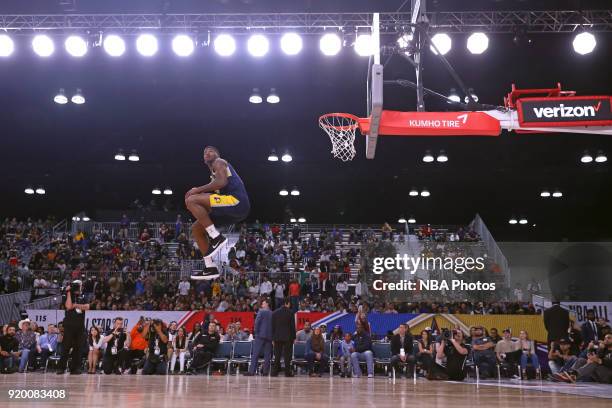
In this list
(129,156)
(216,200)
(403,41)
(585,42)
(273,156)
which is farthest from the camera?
(129,156)

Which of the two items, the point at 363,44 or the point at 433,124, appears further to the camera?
the point at 363,44

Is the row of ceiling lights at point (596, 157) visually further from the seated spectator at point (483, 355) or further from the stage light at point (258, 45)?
the stage light at point (258, 45)

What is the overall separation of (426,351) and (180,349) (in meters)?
5.96

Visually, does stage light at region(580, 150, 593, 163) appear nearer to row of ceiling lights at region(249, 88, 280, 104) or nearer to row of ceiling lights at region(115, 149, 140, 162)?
row of ceiling lights at region(249, 88, 280, 104)

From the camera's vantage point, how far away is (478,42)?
1452cm

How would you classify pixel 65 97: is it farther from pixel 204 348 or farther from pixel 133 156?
pixel 204 348

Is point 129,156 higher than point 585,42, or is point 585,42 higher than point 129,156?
point 129,156

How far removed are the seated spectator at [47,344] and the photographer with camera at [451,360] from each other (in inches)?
372

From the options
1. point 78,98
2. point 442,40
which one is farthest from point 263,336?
point 78,98

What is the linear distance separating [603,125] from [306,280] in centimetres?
1296

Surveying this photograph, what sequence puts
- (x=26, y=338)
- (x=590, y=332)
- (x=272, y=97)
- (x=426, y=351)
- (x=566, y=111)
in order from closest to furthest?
1. (x=566, y=111)
2. (x=426, y=351)
3. (x=26, y=338)
4. (x=590, y=332)
5. (x=272, y=97)

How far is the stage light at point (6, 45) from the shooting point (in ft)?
48.4

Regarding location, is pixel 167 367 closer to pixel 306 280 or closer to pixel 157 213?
pixel 306 280

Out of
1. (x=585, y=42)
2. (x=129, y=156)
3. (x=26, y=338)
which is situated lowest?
(x=26, y=338)
